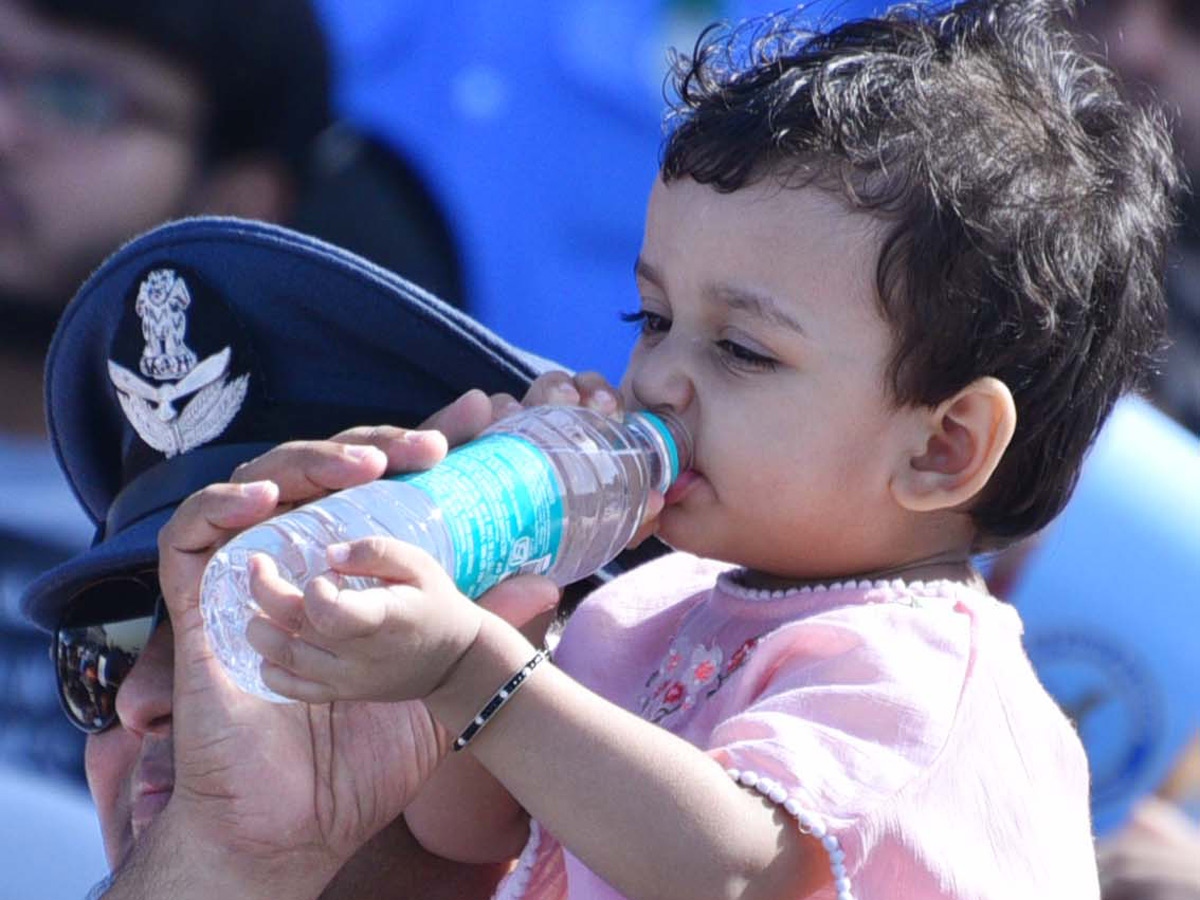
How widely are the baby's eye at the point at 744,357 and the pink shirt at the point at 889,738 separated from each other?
0.24 m

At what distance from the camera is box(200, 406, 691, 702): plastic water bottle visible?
1.63 metres

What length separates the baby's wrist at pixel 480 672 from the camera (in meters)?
1.61

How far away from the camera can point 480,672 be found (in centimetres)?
161

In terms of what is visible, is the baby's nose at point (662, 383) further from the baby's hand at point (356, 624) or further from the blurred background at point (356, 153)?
the blurred background at point (356, 153)

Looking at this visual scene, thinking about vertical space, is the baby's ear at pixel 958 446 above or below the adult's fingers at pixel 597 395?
above

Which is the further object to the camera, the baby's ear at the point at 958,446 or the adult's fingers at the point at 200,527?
the baby's ear at the point at 958,446

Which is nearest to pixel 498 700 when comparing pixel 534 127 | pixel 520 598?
pixel 520 598

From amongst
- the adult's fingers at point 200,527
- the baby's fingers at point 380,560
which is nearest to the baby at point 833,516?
the baby's fingers at point 380,560

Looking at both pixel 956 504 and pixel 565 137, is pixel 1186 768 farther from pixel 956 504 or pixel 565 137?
pixel 565 137

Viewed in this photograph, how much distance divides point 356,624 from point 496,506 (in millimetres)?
262

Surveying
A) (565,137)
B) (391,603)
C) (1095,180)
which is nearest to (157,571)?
(391,603)

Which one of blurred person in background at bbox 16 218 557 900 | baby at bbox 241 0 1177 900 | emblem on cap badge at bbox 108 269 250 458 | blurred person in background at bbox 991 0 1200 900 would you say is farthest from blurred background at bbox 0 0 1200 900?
baby at bbox 241 0 1177 900

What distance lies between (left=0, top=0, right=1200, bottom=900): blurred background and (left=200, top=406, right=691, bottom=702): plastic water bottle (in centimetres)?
249

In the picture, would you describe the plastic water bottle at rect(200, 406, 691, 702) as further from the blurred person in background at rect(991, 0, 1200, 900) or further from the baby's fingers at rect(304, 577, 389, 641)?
the blurred person in background at rect(991, 0, 1200, 900)
